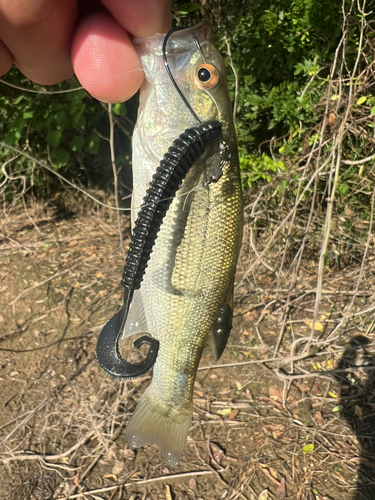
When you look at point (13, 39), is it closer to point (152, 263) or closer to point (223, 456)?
point (152, 263)

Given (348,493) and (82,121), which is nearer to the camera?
(348,493)

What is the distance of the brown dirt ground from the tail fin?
0.92m

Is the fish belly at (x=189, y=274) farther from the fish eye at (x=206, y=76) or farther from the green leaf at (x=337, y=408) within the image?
the green leaf at (x=337, y=408)

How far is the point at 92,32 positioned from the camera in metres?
1.24

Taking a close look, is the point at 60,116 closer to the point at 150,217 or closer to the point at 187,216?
the point at 187,216

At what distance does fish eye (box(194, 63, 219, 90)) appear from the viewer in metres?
1.30

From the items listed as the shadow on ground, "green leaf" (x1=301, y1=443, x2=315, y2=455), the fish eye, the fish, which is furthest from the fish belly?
the shadow on ground

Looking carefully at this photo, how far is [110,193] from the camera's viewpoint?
4.97 m

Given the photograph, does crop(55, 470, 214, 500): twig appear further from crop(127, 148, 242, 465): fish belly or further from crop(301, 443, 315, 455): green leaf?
crop(127, 148, 242, 465): fish belly

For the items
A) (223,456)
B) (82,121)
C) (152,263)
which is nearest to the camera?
(152,263)

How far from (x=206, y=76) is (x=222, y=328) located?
0.88 m

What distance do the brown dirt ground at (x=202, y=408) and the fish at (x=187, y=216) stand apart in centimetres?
123

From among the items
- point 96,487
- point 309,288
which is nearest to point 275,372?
point 309,288

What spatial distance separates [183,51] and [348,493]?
2583 millimetres
